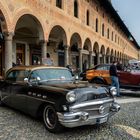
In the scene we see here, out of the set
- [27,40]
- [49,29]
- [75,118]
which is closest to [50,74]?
[75,118]

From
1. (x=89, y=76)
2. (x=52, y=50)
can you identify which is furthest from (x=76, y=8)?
(x=89, y=76)

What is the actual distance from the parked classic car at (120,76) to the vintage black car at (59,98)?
6.80 metres

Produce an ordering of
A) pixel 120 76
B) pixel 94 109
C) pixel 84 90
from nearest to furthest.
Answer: pixel 94 109
pixel 84 90
pixel 120 76

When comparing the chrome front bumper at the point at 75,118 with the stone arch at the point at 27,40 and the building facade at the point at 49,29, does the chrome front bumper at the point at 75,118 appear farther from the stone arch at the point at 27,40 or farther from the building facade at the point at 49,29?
the stone arch at the point at 27,40

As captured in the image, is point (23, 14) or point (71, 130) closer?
point (71, 130)

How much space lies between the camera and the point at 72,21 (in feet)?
79.6

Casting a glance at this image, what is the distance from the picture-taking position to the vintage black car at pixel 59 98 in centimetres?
651

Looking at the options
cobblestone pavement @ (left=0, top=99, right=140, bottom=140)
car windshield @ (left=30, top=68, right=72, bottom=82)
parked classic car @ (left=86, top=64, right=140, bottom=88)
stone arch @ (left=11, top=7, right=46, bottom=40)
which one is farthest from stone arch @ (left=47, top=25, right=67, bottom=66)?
cobblestone pavement @ (left=0, top=99, right=140, bottom=140)

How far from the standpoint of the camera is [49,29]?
19.6 metres

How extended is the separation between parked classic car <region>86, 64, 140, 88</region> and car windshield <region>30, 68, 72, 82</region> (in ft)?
22.5

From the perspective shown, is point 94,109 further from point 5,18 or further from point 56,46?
point 56,46

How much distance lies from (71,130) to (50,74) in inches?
74.8

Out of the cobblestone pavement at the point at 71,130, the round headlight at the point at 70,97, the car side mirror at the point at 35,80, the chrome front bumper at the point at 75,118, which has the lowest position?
the cobblestone pavement at the point at 71,130

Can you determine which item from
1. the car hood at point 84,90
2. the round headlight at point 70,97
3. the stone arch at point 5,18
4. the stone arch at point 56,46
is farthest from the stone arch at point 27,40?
the round headlight at point 70,97
